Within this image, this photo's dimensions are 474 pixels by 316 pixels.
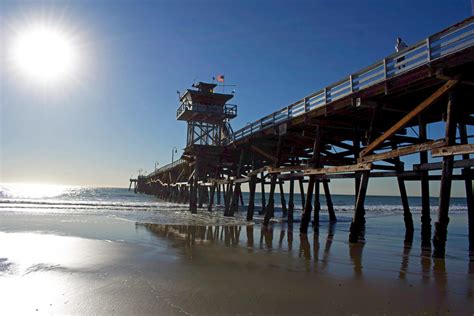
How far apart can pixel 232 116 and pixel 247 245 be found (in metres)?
30.1

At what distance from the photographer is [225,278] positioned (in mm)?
6238

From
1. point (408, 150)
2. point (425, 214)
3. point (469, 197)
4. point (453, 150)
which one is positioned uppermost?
point (408, 150)

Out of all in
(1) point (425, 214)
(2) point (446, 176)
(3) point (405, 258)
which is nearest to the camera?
(2) point (446, 176)

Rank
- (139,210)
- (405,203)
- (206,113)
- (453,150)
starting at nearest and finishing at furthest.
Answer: (453,150)
(405,203)
(139,210)
(206,113)

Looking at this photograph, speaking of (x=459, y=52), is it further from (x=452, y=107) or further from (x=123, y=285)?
(x=123, y=285)

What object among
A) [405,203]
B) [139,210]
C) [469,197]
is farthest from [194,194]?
[469,197]

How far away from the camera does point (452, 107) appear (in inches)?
317

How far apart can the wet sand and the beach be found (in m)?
0.02

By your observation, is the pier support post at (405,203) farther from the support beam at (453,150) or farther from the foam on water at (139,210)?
the foam on water at (139,210)

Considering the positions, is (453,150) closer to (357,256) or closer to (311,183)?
(357,256)

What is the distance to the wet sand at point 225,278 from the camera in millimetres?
4762

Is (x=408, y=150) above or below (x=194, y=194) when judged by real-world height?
above

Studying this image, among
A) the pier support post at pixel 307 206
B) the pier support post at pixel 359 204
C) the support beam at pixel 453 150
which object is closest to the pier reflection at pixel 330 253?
the pier support post at pixel 359 204

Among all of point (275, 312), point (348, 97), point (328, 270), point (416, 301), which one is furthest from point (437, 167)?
point (275, 312)
